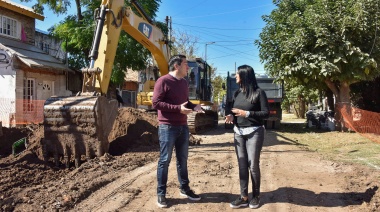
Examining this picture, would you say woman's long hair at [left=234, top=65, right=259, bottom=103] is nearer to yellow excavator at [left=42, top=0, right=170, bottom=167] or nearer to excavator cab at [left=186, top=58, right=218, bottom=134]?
yellow excavator at [left=42, top=0, right=170, bottom=167]

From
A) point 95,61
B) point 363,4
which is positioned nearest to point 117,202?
point 95,61

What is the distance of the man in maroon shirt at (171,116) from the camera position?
435 cm

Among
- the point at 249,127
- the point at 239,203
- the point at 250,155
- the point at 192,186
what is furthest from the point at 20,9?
the point at 239,203

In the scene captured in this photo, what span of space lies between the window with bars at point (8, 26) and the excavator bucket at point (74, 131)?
12.5 metres

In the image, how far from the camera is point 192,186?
530 centimetres

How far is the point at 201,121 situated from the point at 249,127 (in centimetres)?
1018

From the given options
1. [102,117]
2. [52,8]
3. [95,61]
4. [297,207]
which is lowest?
[297,207]

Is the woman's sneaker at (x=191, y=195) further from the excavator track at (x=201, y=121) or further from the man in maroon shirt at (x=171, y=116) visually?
the excavator track at (x=201, y=121)

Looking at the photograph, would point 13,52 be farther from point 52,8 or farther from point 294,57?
point 294,57

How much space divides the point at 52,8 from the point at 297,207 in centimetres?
1909

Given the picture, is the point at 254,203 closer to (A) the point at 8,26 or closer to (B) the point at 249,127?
(B) the point at 249,127

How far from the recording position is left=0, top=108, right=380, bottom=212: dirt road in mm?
4395

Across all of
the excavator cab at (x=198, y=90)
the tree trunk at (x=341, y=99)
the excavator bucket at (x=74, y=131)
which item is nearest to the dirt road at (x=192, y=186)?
the excavator bucket at (x=74, y=131)

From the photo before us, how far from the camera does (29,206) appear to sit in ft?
14.1
